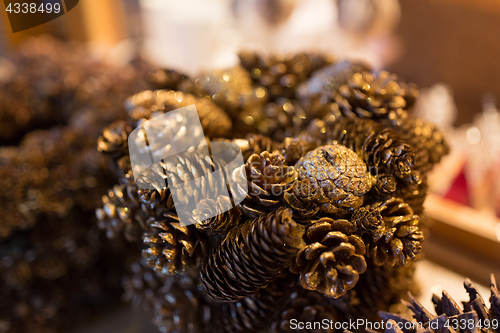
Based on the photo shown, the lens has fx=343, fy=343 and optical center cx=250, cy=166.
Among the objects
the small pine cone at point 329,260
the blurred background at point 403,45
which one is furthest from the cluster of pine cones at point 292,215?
the blurred background at point 403,45

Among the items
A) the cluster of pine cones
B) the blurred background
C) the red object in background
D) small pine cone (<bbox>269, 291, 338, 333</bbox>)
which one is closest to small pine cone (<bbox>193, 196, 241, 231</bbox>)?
the cluster of pine cones

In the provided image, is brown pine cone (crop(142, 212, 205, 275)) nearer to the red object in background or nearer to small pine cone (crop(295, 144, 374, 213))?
small pine cone (crop(295, 144, 374, 213))

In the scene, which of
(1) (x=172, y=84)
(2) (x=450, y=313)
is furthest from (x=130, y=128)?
(2) (x=450, y=313)

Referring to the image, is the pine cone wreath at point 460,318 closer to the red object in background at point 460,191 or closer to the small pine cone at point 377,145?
the small pine cone at point 377,145

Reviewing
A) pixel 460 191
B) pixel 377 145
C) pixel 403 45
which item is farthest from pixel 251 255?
pixel 403 45

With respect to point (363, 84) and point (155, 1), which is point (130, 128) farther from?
point (155, 1)

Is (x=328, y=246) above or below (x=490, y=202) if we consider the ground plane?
above
